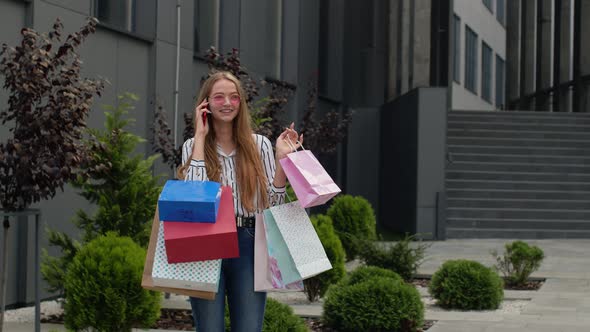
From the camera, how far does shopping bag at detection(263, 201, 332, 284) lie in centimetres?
489

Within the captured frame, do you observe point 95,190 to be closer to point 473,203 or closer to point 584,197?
point 473,203

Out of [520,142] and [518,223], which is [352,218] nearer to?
[518,223]

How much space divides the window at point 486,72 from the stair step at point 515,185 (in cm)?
2154

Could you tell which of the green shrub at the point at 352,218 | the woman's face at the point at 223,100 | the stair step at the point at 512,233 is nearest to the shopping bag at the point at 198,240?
the woman's face at the point at 223,100

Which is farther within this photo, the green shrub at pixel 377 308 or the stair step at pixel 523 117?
the stair step at pixel 523 117

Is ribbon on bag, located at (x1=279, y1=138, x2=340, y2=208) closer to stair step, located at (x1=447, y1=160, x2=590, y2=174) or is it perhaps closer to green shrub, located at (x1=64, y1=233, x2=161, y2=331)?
green shrub, located at (x1=64, y1=233, x2=161, y2=331)

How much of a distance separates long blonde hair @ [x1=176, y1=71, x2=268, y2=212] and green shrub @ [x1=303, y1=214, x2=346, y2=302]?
7429 millimetres

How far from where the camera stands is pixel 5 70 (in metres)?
8.31

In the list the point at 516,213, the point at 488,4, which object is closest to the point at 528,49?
the point at 488,4

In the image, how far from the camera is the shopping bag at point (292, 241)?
489 cm

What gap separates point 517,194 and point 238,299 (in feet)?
72.6

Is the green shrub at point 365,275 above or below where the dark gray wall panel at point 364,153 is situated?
below

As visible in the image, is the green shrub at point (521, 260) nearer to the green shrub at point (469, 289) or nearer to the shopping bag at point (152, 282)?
the green shrub at point (469, 289)

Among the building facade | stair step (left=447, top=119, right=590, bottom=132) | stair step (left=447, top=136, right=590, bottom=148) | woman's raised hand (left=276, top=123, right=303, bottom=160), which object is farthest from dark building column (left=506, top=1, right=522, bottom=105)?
woman's raised hand (left=276, top=123, right=303, bottom=160)
